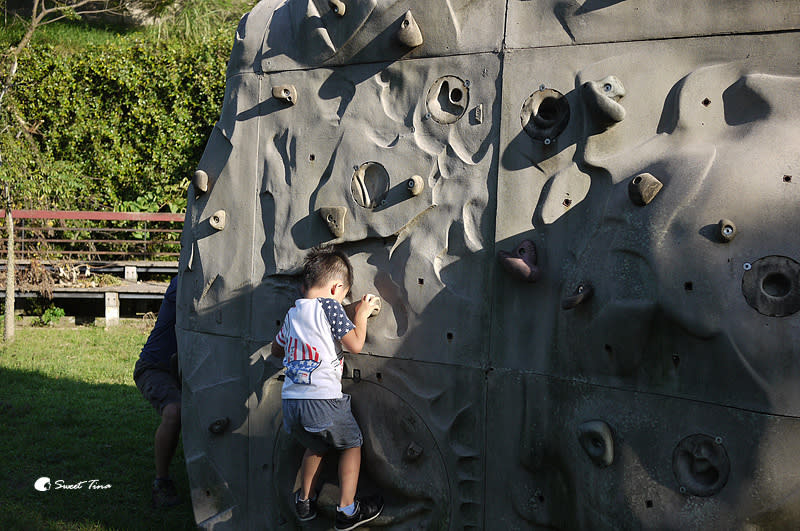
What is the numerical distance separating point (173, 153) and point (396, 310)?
990cm

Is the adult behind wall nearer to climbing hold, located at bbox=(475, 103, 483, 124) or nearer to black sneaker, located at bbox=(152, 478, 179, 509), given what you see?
black sneaker, located at bbox=(152, 478, 179, 509)

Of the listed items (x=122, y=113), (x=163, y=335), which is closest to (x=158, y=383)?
(x=163, y=335)

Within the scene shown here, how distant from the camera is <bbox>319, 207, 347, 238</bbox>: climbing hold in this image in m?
3.90

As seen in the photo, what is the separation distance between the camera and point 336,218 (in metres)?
3.90

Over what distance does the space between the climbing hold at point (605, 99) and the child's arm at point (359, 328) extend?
1.38 meters

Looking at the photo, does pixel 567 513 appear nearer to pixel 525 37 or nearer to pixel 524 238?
pixel 524 238

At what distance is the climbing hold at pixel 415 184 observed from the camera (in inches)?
146

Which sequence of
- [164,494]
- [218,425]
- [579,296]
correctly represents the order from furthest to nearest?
[164,494]
[218,425]
[579,296]

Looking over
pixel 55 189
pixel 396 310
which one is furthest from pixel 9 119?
pixel 396 310

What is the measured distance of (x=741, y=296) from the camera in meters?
2.94

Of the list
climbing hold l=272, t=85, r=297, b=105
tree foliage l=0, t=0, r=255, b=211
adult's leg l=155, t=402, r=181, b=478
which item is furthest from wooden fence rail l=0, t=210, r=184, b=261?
climbing hold l=272, t=85, r=297, b=105

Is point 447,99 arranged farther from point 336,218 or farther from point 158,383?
point 158,383

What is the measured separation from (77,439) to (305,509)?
3283 millimetres

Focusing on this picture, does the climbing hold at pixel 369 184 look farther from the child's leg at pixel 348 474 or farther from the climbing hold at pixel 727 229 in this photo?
the climbing hold at pixel 727 229
